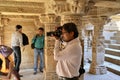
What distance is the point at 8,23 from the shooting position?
30.8 feet

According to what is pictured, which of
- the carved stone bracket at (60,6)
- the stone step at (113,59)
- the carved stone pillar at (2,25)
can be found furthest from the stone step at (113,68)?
the carved stone pillar at (2,25)

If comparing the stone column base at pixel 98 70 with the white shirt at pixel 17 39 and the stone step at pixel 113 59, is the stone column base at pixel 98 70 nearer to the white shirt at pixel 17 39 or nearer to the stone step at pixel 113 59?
the stone step at pixel 113 59

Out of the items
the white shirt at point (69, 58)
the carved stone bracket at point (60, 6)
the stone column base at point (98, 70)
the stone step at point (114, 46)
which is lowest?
the stone column base at point (98, 70)

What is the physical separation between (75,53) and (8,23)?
7436 mm

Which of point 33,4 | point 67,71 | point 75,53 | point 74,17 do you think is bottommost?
point 67,71

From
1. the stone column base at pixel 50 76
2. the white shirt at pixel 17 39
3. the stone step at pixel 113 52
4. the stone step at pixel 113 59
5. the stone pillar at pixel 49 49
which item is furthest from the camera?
the stone step at pixel 113 52

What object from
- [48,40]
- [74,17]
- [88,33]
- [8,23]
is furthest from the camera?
[88,33]

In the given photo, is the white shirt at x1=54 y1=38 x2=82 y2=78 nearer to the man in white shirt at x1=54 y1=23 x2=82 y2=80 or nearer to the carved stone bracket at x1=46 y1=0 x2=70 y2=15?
the man in white shirt at x1=54 y1=23 x2=82 y2=80

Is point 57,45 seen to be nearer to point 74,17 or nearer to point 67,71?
point 67,71

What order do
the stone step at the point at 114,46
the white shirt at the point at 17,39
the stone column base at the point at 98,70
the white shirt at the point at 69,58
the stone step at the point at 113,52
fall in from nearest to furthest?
the white shirt at the point at 69,58 → the white shirt at the point at 17,39 → the stone column base at the point at 98,70 → the stone step at the point at 113,52 → the stone step at the point at 114,46

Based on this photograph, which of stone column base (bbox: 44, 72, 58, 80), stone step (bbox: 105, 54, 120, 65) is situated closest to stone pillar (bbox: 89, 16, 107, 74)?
stone step (bbox: 105, 54, 120, 65)

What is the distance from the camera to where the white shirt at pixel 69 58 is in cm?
245

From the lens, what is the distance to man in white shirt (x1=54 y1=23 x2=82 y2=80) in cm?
245

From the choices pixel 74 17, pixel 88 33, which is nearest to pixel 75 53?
pixel 74 17
